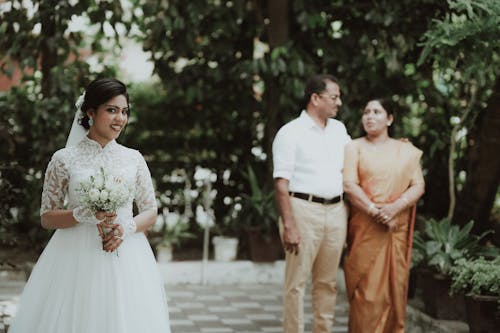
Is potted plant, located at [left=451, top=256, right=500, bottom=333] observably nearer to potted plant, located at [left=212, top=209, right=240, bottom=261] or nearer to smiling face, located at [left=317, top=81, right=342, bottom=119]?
smiling face, located at [left=317, top=81, right=342, bottom=119]

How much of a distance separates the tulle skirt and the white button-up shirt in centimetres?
150

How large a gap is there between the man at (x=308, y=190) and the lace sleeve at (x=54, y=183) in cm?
163

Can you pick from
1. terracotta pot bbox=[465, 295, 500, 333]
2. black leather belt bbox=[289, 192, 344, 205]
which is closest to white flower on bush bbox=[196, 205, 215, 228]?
black leather belt bbox=[289, 192, 344, 205]

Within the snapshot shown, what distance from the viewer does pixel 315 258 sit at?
5.48 metres

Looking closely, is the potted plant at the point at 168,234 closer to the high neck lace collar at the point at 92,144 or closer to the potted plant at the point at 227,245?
the potted plant at the point at 227,245

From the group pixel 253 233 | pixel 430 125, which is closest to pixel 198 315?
pixel 253 233

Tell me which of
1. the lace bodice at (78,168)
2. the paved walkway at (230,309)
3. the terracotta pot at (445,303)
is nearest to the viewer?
the lace bodice at (78,168)

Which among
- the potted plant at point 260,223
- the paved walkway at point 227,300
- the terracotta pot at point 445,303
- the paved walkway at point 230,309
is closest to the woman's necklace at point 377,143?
the terracotta pot at point 445,303

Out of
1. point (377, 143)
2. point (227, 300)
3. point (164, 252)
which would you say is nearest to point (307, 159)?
point (377, 143)

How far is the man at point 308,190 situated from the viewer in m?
5.30

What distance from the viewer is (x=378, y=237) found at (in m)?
5.46

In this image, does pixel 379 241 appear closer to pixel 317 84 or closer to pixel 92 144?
pixel 317 84

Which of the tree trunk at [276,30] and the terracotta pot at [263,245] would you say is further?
the terracotta pot at [263,245]

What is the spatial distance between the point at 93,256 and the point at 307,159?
1.79m
